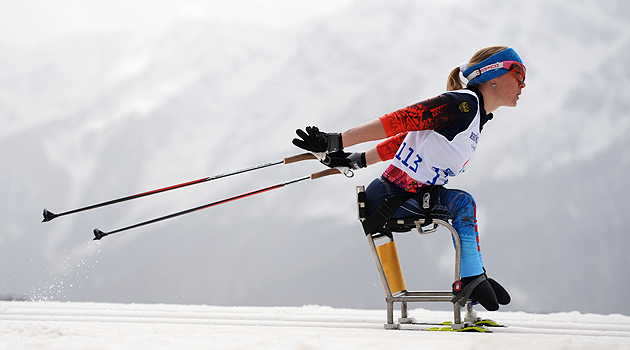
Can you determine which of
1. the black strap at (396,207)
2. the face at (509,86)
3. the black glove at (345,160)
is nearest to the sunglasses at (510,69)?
the face at (509,86)

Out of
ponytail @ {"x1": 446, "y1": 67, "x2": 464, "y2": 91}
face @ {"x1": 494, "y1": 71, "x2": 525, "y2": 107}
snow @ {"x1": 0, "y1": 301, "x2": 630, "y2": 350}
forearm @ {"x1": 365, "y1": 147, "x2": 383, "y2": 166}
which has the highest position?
ponytail @ {"x1": 446, "y1": 67, "x2": 464, "y2": 91}

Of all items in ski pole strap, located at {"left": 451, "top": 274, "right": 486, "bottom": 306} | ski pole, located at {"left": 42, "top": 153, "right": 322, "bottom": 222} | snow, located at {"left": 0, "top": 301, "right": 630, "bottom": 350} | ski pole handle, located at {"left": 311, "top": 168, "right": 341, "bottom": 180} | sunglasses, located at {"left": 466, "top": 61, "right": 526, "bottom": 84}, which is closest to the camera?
snow, located at {"left": 0, "top": 301, "right": 630, "bottom": 350}

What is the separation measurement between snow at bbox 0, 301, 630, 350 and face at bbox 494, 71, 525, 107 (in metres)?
0.86

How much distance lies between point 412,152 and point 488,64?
434 mm

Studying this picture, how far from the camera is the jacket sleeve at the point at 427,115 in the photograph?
186 centimetres

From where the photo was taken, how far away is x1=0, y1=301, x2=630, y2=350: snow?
3.93ft

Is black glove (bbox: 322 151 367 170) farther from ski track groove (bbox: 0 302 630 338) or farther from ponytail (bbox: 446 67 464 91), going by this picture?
ski track groove (bbox: 0 302 630 338)

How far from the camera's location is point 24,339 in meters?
1.31

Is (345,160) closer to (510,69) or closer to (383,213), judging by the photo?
(383,213)

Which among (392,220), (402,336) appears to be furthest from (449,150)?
(402,336)

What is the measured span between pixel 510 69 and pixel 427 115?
413 mm

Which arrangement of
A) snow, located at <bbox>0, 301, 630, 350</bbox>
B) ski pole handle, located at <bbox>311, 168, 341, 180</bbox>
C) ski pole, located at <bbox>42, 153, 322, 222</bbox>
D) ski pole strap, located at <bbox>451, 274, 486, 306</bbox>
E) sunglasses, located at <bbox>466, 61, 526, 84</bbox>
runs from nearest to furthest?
1. snow, located at <bbox>0, 301, 630, 350</bbox>
2. ski pole strap, located at <bbox>451, 274, 486, 306</bbox>
3. sunglasses, located at <bbox>466, 61, 526, 84</bbox>
4. ski pole, located at <bbox>42, 153, 322, 222</bbox>
5. ski pole handle, located at <bbox>311, 168, 341, 180</bbox>

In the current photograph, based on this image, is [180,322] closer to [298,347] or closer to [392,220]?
[392,220]

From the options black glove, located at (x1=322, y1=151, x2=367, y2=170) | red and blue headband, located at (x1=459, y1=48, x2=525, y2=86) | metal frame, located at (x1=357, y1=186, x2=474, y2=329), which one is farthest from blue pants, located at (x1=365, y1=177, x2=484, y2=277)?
red and blue headband, located at (x1=459, y1=48, x2=525, y2=86)
